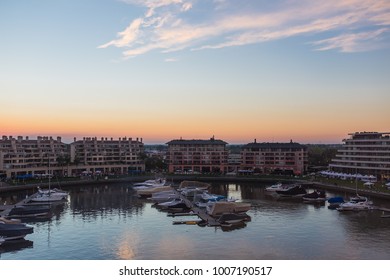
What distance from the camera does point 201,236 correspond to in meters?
19.3

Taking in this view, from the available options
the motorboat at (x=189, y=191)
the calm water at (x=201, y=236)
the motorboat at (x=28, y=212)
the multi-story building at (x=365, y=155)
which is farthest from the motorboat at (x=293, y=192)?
the motorboat at (x=28, y=212)

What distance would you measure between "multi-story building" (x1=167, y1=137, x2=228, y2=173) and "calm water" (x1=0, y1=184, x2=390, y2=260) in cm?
3000

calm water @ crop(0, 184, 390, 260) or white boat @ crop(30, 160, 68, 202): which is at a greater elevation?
white boat @ crop(30, 160, 68, 202)

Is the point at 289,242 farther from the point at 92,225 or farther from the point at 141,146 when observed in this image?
the point at 141,146

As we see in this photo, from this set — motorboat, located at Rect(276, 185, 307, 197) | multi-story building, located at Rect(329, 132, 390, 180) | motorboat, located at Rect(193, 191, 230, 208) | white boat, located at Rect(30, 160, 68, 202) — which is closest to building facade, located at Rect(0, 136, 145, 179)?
white boat, located at Rect(30, 160, 68, 202)

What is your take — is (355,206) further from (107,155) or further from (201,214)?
(107,155)

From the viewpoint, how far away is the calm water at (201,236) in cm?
1648

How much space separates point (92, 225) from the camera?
2188 cm

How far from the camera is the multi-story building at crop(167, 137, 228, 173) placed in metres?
58.3

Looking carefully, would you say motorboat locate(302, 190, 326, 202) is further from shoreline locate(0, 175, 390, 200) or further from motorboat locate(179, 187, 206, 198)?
motorboat locate(179, 187, 206, 198)

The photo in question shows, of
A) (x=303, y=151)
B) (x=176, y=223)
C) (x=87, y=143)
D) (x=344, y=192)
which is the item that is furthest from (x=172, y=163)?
(x=176, y=223)

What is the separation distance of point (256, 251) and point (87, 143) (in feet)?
140

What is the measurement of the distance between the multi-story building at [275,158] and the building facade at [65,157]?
14582 mm

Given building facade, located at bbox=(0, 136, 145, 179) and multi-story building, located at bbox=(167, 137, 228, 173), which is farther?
multi-story building, located at bbox=(167, 137, 228, 173)
